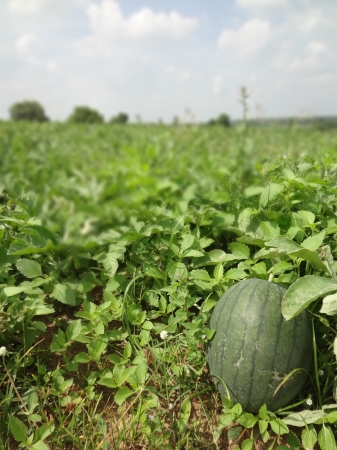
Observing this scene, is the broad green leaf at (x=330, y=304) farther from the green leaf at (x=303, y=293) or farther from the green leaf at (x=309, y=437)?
the green leaf at (x=309, y=437)

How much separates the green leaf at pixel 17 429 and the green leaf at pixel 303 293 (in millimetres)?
1210

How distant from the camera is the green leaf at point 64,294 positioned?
6.57 ft

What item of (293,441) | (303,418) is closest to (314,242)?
(303,418)

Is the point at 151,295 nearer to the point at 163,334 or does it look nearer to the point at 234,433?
the point at 163,334

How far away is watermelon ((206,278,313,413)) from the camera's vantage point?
5.81ft

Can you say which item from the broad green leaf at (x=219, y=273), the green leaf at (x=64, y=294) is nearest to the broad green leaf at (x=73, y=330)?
the green leaf at (x=64, y=294)

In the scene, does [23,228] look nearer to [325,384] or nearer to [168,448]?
[168,448]

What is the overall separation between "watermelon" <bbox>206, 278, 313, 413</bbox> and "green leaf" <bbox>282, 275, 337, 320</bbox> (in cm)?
11

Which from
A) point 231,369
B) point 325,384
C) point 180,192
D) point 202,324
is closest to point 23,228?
point 180,192

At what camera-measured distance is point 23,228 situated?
2.10 meters

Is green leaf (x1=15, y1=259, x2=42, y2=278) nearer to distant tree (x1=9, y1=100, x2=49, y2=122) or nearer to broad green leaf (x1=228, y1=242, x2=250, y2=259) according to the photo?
distant tree (x1=9, y1=100, x2=49, y2=122)

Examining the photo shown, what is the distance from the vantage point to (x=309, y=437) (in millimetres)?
1735

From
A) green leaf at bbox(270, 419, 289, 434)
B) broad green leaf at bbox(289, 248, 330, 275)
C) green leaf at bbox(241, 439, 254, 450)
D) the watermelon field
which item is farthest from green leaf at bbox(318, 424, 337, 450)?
broad green leaf at bbox(289, 248, 330, 275)

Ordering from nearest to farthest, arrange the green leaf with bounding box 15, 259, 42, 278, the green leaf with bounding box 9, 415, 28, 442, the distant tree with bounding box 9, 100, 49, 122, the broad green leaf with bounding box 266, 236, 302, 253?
A: 1. the green leaf with bounding box 9, 415, 28, 442
2. the broad green leaf with bounding box 266, 236, 302, 253
3. the green leaf with bounding box 15, 259, 42, 278
4. the distant tree with bounding box 9, 100, 49, 122
